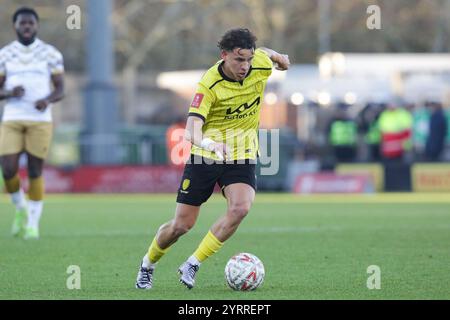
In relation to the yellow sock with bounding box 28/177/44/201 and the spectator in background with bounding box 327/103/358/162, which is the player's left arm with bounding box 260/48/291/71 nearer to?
the yellow sock with bounding box 28/177/44/201

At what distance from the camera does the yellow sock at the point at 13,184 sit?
1375 cm

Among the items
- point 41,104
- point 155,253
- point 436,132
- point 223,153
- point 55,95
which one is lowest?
point 155,253

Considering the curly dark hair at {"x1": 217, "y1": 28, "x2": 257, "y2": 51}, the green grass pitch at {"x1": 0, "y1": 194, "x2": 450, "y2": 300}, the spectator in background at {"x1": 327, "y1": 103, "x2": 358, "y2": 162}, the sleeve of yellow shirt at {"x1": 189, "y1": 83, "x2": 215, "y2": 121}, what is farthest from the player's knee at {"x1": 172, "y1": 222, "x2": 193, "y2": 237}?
the spectator in background at {"x1": 327, "y1": 103, "x2": 358, "y2": 162}

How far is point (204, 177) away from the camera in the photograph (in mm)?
9203

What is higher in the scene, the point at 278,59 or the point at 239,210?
the point at 278,59

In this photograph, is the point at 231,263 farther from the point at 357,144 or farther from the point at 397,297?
the point at 357,144

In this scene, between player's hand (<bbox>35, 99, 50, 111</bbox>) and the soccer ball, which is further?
player's hand (<bbox>35, 99, 50, 111</bbox>)

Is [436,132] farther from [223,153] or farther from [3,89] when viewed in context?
[223,153]

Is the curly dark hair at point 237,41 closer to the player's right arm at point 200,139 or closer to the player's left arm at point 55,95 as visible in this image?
the player's right arm at point 200,139

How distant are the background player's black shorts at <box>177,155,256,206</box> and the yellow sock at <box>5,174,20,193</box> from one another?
4.99 meters

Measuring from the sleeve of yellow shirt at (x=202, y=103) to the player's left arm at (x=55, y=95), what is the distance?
4.60 m

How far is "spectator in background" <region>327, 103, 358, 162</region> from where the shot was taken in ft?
103

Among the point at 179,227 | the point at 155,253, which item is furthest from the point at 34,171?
the point at 179,227

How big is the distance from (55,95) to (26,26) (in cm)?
87
